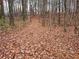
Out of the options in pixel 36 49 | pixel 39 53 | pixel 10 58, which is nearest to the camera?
pixel 10 58

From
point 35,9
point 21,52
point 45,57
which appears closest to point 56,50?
point 45,57

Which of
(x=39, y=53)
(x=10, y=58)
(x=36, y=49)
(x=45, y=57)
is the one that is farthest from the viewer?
(x=36, y=49)

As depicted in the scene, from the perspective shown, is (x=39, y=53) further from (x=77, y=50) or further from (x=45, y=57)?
(x=77, y=50)

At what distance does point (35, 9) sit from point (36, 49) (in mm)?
41671

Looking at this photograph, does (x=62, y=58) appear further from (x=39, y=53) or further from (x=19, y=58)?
(x=19, y=58)

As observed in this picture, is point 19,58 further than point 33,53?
No

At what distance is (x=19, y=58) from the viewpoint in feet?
23.4

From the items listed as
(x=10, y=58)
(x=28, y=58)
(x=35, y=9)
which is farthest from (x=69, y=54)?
(x=35, y=9)

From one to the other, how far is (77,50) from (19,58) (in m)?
3.72

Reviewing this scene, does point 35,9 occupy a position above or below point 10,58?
above

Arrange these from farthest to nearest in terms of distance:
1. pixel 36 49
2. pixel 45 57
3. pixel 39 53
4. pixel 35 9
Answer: pixel 35 9, pixel 36 49, pixel 39 53, pixel 45 57

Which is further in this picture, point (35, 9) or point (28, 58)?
point (35, 9)

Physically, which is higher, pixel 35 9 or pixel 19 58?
pixel 35 9

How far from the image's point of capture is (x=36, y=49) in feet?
28.8
